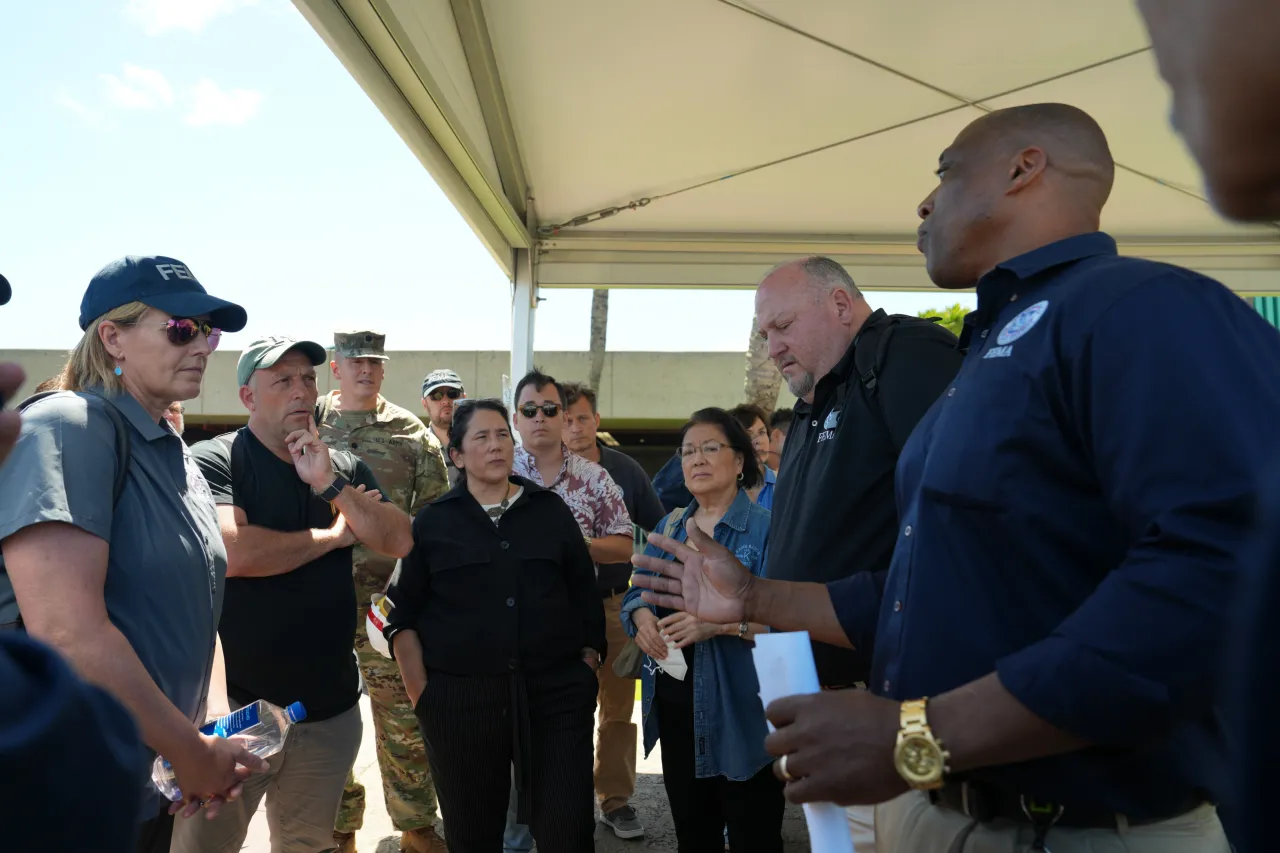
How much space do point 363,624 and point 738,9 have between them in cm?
360

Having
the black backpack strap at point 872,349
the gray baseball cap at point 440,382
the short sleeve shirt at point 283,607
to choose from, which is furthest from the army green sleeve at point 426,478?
the black backpack strap at point 872,349

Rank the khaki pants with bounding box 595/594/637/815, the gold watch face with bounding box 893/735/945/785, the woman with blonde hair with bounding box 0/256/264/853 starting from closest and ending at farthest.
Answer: the gold watch face with bounding box 893/735/945/785
the woman with blonde hair with bounding box 0/256/264/853
the khaki pants with bounding box 595/594/637/815

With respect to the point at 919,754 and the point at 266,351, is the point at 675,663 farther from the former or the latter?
the point at 919,754

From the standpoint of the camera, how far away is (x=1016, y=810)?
1.48m

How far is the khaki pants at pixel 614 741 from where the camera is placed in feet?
17.4

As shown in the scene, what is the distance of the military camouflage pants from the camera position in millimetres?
4770

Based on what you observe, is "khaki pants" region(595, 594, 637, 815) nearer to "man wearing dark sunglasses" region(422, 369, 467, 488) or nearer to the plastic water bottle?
"man wearing dark sunglasses" region(422, 369, 467, 488)

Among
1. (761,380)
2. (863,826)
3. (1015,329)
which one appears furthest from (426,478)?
(761,380)

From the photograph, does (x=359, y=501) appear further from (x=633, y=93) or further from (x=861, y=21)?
→ (x=861, y=21)

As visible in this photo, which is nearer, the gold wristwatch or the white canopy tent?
the gold wristwatch

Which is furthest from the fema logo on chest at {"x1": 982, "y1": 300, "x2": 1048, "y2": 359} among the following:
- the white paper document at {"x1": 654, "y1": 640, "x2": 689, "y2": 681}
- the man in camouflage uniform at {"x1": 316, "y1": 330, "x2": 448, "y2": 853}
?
the man in camouflage uniform at {"x1": 316, "y1": 330, "x2": 448, "y2": 853}

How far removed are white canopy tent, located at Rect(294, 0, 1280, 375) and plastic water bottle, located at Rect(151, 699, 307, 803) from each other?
2273 mm

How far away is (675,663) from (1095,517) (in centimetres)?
Answer: 273

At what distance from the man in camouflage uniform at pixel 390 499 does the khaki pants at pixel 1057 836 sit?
3.68m
